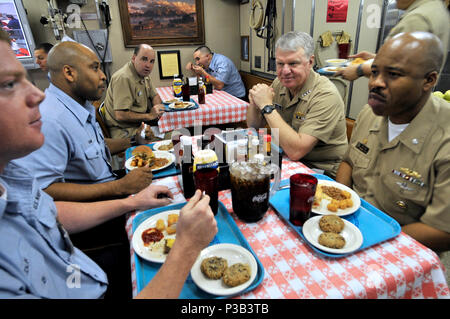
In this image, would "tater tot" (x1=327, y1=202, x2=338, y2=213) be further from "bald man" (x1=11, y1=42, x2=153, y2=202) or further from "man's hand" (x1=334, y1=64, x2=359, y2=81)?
"man's hand" (x1=334, y1=64, x2=359, y2=81)

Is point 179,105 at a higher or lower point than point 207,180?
lower

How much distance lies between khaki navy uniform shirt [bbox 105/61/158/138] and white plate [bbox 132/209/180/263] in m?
2.16

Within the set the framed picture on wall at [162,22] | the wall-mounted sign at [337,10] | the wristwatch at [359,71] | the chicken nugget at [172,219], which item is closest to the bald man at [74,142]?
the chicken nugget at [172,219]

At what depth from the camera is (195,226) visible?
770mm

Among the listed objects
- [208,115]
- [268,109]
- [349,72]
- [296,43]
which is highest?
[296,43]

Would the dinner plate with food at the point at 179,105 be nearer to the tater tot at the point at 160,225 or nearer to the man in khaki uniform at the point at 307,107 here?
the man in khaki uniform at the point at 307,107

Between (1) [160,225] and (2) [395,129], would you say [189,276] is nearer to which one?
(1) [160,225]

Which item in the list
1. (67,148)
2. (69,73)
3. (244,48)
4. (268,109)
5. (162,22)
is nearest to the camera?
(67,148)

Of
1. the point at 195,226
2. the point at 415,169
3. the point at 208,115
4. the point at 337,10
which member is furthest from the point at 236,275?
the point at 337,10

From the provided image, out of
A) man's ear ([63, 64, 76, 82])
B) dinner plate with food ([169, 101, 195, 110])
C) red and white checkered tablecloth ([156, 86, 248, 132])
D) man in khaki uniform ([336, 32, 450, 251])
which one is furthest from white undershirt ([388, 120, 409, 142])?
dinner plate with food ([169, 101, 195, 110])

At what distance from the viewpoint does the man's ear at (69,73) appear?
5.07 ft

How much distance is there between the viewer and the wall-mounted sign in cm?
383

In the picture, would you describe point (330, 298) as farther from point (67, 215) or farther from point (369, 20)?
point (369, 20)

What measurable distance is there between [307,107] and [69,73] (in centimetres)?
156
